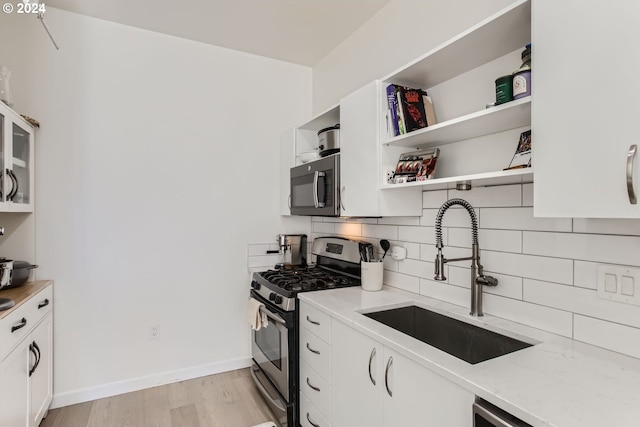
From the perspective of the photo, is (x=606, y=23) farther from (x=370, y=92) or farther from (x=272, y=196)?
(x=272, y=196)

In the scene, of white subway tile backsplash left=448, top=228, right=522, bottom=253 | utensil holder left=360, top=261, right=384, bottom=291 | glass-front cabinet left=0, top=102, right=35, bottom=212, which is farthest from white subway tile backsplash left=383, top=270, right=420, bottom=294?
glass-front cabinet left=0, top=102, right=35, bottom=212

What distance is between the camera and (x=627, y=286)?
117 cm

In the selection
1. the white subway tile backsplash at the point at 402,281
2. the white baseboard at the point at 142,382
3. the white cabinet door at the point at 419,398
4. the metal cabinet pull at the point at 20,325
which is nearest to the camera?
the white cabinet door at the point at 419,398

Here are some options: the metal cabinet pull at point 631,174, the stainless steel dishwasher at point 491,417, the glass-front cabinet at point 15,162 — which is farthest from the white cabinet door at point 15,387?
the metal cabinet pull at point 631,174

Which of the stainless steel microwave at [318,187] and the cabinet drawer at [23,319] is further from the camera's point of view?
the stainless steel microwave at [318,187]

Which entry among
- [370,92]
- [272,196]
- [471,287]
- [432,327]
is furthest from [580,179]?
[272,196]

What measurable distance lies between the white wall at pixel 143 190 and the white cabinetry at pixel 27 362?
238 mm

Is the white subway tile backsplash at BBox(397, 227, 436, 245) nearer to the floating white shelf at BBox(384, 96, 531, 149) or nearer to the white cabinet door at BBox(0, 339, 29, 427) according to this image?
the floating white shelf at BBox(384, 96, 531, 149)

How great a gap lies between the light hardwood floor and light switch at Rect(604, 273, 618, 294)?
206cm

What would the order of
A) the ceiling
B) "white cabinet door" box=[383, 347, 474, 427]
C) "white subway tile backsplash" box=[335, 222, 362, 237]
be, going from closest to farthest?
"white cabinet door" box=[383, 347, 474, 427]
the ceiling
"white subway tile backsplash" box=[335, 222, 362, 237]

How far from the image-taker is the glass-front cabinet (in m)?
1.90

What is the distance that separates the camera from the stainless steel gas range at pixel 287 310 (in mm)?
2121

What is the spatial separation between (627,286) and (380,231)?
1.39m

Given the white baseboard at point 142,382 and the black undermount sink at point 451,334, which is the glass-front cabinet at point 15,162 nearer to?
the white baseboard at point 142,382
